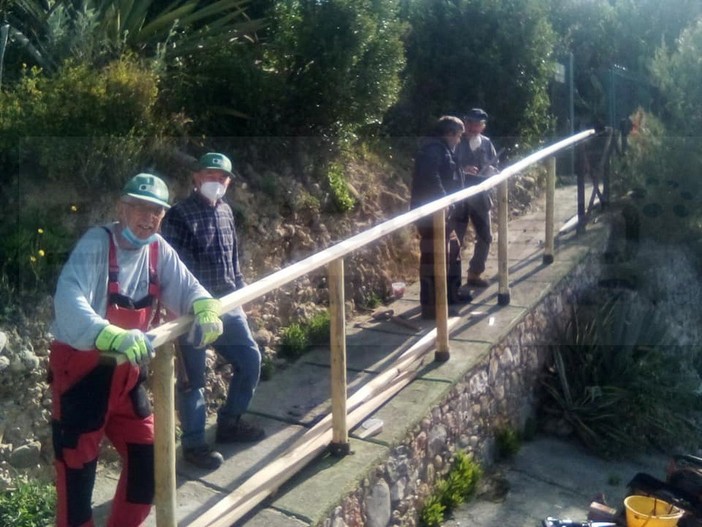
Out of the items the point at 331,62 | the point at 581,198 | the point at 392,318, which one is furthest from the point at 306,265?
the point at 581,198

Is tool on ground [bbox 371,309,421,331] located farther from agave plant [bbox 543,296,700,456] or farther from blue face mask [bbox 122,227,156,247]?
blue face mask [bbox 122,227,156,247]

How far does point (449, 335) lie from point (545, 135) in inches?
193

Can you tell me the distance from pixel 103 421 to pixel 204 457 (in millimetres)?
944

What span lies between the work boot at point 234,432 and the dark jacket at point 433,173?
7.33 feet

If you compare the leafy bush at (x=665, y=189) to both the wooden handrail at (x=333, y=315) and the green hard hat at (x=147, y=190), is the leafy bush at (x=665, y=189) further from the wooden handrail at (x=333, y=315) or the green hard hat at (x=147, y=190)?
the green hard hat at (x=147, y=190)

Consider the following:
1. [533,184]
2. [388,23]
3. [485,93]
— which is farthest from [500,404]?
[485,93]

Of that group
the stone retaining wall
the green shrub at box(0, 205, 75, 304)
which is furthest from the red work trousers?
the green shrub at box(0, 205, 75, 304)

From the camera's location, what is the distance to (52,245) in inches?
193

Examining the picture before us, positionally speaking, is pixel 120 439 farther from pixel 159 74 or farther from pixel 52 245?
pixel 159 74

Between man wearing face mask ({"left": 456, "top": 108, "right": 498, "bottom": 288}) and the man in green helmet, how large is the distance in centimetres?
352

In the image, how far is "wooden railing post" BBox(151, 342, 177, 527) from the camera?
132 inches

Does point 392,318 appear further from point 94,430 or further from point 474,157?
point 94,430

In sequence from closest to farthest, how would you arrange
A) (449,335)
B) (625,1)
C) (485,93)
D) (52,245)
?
(52,245), (449,335), (485,93), (625,1)

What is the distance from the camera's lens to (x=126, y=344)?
3.13 metres
